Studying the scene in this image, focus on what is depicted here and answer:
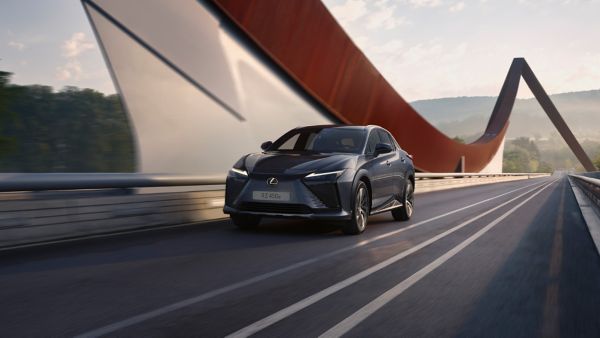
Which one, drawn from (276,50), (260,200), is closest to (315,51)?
(276,50)

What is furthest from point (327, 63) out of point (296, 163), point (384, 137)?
point (296, 163)

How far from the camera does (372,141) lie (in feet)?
35.5

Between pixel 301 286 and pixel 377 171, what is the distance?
5.12 metres

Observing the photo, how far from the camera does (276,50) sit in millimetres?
20969

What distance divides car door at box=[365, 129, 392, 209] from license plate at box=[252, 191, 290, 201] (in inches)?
65.4

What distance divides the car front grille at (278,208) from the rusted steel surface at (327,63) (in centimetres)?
1021

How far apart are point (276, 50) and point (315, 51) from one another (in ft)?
9.03

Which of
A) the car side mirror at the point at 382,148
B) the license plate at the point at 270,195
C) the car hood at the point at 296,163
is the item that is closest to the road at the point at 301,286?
the license plate at the point at 270,195

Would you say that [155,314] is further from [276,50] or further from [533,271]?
[276,50]

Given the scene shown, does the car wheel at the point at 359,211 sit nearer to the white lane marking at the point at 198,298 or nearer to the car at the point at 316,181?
the car at the point at 316,181

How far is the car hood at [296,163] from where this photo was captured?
29.4 feet

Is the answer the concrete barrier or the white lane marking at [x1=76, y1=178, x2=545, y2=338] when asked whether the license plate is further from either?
the concrete barrier

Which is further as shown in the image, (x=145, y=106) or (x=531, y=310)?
(x=145, y=106)

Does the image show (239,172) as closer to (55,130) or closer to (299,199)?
(299,199)
